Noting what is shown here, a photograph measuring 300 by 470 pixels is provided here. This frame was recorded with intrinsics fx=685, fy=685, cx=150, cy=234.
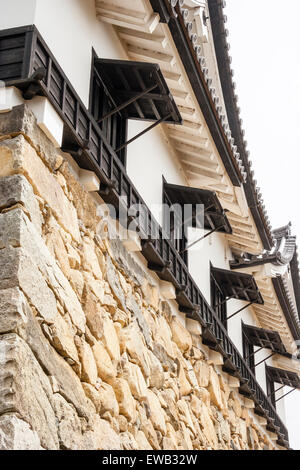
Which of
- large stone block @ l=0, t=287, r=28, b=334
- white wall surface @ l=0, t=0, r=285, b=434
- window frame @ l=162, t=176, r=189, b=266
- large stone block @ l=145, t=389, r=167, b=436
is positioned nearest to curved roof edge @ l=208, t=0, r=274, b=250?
white wall surface @ l=0, t=0, r=285, b=434

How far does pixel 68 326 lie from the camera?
641 centimetres

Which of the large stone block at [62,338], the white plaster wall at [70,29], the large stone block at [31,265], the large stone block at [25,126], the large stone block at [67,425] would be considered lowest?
the large stone block at [67,425]

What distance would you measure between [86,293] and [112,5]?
12.2ft

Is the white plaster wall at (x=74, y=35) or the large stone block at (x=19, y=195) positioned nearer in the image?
the large stone block at (x=19, y=195)

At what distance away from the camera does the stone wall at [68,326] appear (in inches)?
216

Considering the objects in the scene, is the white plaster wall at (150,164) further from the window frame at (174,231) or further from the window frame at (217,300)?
the window frame at (217,300)

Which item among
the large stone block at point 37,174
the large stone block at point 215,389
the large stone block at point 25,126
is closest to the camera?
the large stone block at point 37,174

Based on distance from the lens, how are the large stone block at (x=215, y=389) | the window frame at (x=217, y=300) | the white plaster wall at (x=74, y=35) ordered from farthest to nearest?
1. the window frame at (x=217, y=300)
2. the large stone block at (x=215, y=389)
3. the white plaster wall at (x=74, y=35)

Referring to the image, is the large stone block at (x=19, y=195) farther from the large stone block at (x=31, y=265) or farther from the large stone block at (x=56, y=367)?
the large stone block at (x=56, y=367)

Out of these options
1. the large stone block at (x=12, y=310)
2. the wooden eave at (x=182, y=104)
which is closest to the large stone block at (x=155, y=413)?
the large stone block at (x=12, y=310)

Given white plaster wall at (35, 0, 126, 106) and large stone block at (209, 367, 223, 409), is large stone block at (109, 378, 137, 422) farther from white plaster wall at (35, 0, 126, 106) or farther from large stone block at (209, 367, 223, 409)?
large stone block at (209, 367, 223, 409)

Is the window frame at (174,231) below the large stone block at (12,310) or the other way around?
the other way around

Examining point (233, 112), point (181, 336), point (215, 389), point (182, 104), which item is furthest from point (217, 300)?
point (182, 104)

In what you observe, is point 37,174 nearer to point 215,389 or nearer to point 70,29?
point 70,29
